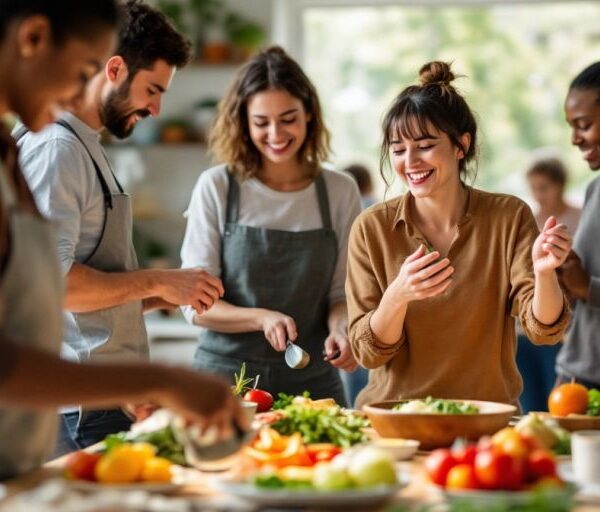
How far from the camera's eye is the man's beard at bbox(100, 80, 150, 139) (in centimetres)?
258

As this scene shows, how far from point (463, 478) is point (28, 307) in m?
0.68

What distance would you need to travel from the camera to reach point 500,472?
1618 mm

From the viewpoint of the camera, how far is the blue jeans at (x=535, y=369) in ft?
15.9

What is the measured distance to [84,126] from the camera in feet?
8.38

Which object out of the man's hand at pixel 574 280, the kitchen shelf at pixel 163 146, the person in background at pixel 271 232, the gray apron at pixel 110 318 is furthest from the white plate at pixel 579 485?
the kitchen shelf at pixel 163 146

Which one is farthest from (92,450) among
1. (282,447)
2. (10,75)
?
(10,75)

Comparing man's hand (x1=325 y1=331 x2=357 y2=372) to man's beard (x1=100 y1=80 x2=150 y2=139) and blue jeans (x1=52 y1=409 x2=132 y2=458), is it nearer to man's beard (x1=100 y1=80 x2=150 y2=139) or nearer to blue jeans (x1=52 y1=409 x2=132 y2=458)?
blue jeans (x1=52 y1=409 x2=132 y2=458)

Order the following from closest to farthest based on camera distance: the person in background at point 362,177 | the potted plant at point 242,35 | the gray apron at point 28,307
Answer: the gray apron at point 28,307 < the person in background at point 362,177 < the potted plant at point 242,35

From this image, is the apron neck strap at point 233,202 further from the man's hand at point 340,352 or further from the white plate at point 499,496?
the white plate at point 499,496

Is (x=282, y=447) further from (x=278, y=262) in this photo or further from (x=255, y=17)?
(x=255, y=17)

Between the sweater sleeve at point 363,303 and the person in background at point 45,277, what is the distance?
95cm

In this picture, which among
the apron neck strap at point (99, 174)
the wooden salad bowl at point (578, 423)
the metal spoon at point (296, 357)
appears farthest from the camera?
the metal spoon at point (296, 357)

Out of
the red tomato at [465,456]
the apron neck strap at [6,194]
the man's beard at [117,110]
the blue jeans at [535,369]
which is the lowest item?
the blue jeans at [535,369]

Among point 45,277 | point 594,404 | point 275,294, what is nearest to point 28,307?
point 45,277
